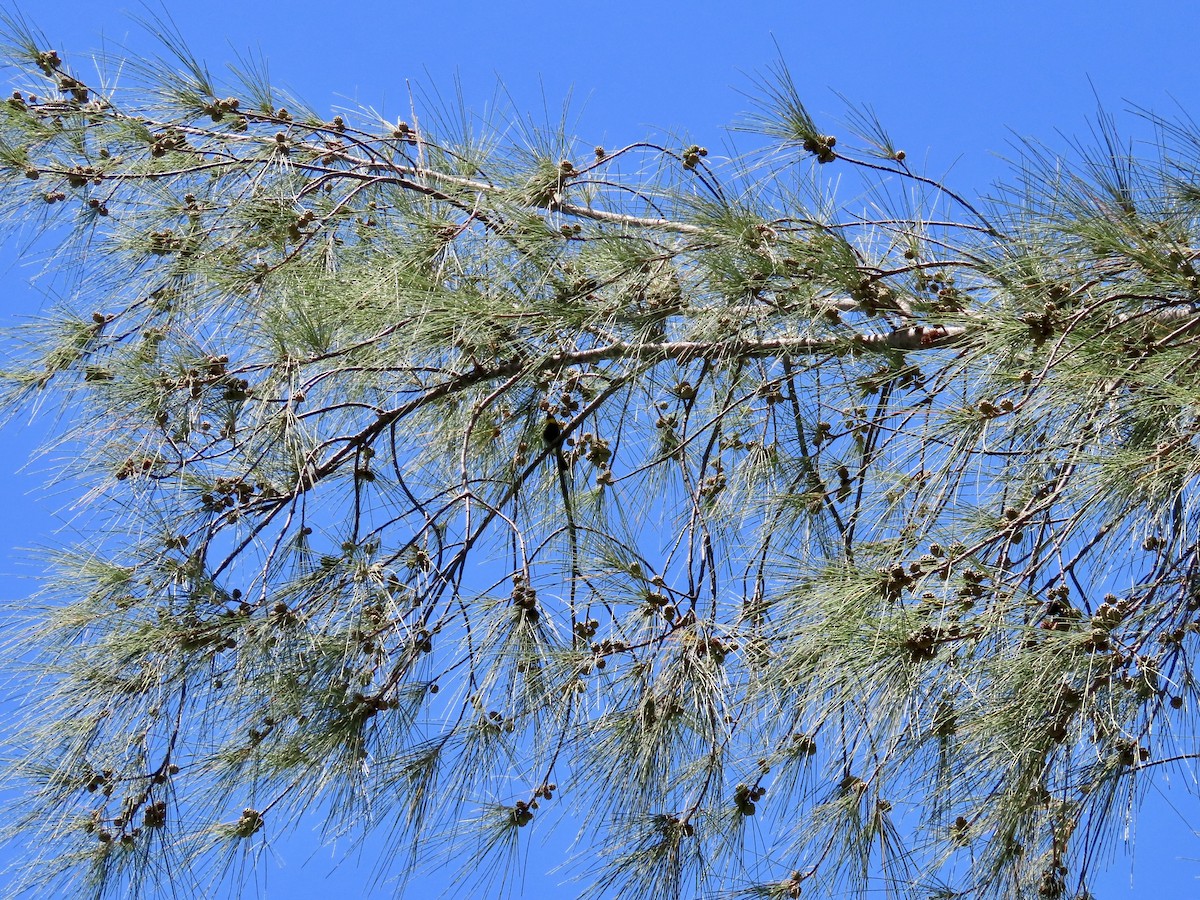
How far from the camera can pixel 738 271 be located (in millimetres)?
1907

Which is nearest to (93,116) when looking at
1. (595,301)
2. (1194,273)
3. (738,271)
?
(595,301)

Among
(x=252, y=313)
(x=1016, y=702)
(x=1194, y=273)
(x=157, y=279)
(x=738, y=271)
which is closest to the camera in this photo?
(x=1016, y=702)

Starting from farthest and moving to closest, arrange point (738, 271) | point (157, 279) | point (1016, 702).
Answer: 1. point (157, 279)
2. point (738, 271)
3. point (1016, 702)

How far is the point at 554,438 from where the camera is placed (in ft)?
7.19

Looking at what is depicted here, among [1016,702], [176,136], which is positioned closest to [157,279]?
[176,136]

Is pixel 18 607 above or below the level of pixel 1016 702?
above

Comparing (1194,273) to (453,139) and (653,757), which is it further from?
(453,139)

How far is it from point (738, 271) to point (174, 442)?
775mm

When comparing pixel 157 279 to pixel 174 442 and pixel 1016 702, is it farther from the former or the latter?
pixel 1016 702

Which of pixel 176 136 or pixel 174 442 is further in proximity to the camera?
pixel 176 136

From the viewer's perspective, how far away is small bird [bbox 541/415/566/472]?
7.13 ft

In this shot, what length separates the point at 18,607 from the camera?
75.1 inches

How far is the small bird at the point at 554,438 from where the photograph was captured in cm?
217

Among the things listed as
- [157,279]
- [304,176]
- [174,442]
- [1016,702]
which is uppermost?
[304,176]
